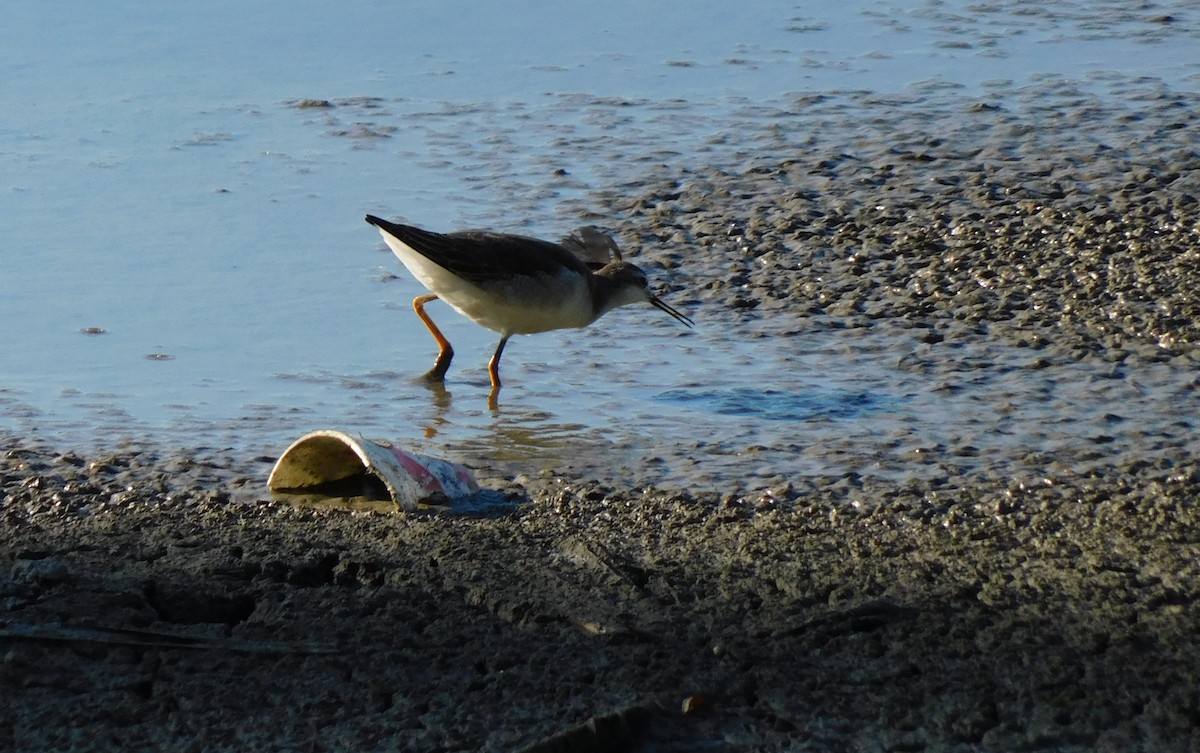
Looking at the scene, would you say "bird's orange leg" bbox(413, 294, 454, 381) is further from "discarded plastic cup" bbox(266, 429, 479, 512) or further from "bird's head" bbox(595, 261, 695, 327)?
"discarded plastic cup" bbox(266, 429, 479, 512)

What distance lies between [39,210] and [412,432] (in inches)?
152

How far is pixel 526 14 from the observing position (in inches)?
561

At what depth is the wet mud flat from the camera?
13.0 feet

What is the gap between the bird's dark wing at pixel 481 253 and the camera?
24.7 feet

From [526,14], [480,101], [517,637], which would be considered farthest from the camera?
[526,14]

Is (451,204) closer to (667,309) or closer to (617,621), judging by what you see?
(667,309)

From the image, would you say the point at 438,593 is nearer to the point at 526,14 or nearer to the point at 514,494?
the point at 514,494

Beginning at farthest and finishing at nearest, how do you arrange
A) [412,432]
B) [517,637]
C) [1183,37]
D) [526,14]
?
[526,14]
[1183,37]
[412,432]
[517,637]

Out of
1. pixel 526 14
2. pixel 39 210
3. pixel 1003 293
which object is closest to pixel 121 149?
pixel 39 210

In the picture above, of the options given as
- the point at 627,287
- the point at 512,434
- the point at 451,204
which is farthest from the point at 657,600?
the point at 451,204

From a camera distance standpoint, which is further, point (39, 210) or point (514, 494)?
point (39, 210)

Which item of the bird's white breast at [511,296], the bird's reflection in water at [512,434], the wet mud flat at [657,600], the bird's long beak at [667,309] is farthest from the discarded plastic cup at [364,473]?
the bird's long beak at [667,309]

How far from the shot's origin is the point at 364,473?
589 centimetres

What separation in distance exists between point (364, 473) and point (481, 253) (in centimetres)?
197
